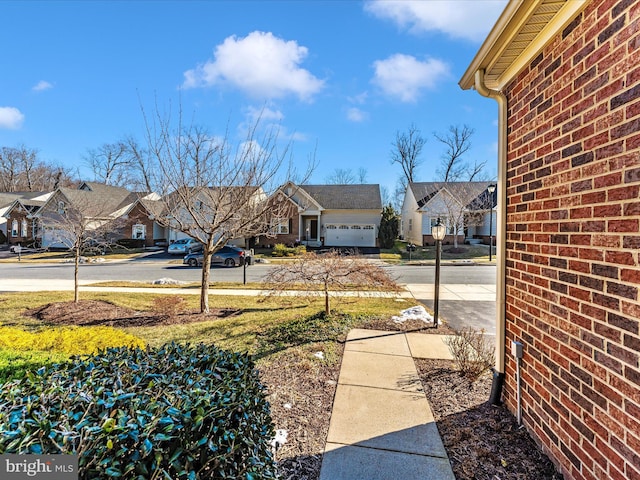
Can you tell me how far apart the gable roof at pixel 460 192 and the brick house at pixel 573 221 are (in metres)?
25.1

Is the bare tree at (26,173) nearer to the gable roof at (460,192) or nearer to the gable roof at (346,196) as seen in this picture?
the gable roof at (346,196)

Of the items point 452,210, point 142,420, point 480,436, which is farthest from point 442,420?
point 452,210

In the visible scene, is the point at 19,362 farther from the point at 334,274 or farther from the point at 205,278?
the point at 334,274

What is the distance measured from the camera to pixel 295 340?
18.3 ft

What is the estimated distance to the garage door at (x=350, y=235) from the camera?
29.5m

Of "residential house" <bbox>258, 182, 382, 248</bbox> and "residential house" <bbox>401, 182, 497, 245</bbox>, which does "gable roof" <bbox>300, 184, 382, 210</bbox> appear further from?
"residential house" <bbox>401, 182, 497, 245</bbox>

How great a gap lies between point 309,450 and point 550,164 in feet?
10.3

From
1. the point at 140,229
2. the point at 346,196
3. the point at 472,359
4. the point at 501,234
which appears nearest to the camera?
the point at 501,234

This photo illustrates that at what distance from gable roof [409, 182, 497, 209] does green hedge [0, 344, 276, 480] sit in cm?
2737

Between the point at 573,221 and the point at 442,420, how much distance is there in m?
2.26

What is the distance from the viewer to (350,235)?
29.5 metres

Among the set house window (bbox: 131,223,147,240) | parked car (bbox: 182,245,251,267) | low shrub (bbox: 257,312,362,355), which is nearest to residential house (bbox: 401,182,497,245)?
parked car (bbox: 182,245,251,267)

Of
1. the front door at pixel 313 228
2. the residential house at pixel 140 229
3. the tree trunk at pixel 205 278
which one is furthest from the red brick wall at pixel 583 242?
the residential house at pixel 140 229

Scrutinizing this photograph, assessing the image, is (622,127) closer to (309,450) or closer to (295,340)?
(309,450)
